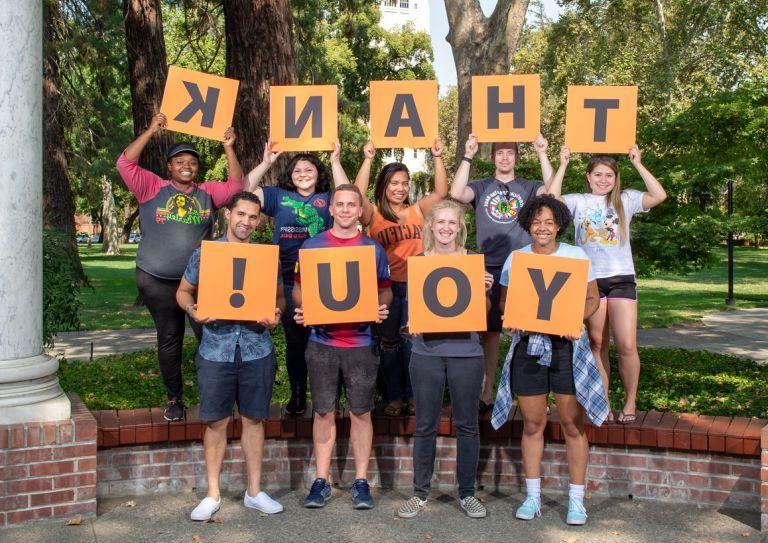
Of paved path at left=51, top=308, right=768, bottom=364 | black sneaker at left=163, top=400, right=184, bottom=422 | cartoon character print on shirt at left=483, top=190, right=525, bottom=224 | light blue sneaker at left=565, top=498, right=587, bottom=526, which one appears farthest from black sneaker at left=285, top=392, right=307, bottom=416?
paved path at left=51, top=308, right=768, bottom=364

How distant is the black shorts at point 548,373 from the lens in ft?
15.9

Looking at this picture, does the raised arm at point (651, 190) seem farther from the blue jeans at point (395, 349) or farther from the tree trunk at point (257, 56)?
the tree trunk at point (257, 56)

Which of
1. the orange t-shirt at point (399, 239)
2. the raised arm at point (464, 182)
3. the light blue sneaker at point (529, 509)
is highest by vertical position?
the raised arm at point (464, 182)

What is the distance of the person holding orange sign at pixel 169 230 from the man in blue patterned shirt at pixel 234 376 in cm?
28

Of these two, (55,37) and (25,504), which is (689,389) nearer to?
(25,504)

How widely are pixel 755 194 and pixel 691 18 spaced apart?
13.7 m

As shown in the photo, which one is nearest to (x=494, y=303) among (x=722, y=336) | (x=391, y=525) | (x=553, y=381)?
(x=553, y=381)

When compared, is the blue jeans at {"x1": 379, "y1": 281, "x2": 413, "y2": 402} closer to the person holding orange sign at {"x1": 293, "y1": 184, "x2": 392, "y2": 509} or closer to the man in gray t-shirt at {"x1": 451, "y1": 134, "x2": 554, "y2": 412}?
the person holding orange sign at {"x1": 293, "y1": 184, "x2": 392, "y2": 509}

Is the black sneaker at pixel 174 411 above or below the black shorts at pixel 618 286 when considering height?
below

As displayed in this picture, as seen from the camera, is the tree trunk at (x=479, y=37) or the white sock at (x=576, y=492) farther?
the tree trunk at (x=479, y=37)

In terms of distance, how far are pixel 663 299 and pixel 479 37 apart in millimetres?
8589

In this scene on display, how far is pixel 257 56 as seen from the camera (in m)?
9.60

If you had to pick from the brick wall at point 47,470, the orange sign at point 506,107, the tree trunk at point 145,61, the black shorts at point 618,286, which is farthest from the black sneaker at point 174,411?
the tree trunk at point 145,61

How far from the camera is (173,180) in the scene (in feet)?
17.7
